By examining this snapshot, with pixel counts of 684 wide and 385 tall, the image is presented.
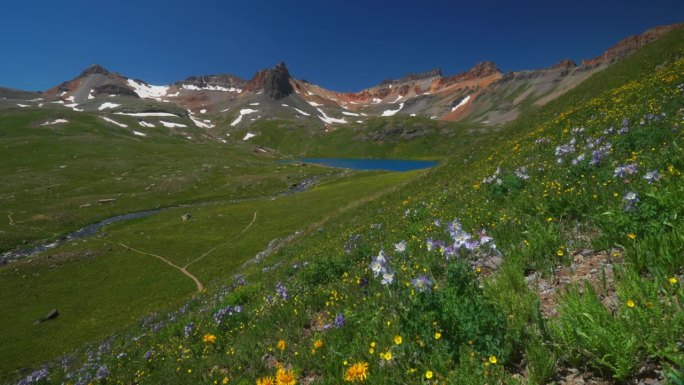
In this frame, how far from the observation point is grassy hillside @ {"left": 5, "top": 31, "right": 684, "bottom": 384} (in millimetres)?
3648

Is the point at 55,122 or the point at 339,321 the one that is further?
the point at 55,122

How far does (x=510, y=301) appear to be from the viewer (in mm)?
4906

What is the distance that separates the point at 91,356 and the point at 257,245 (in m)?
26.2

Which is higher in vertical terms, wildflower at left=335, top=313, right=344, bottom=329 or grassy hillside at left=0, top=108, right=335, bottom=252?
wildflower at left=335, top=313, right=344, bottom=329

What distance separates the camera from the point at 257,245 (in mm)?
44250

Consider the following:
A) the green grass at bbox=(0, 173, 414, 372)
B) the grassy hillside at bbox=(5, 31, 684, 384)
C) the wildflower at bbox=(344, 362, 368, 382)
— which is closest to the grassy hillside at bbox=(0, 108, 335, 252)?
the green grass at bbox=(0, 173, 414, 372)

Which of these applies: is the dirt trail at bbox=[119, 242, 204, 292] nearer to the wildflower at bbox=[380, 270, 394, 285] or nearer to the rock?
the rock

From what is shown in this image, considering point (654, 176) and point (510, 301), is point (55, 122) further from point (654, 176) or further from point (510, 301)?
point (654, 176)

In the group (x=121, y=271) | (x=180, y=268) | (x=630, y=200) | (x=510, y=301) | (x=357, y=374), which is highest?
(x=630, y=200)

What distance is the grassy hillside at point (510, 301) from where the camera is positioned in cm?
365

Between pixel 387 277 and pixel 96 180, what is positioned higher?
pixel 387 277

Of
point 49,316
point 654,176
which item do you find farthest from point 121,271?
point 654,176

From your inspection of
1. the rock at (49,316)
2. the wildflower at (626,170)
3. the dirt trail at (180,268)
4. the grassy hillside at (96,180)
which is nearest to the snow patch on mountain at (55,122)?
the grassy hillside at (96,180)

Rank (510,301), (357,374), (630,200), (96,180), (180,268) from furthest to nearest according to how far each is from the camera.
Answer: (96,180) → (180,268) → (630,200) → (510,301) → (357,374)
